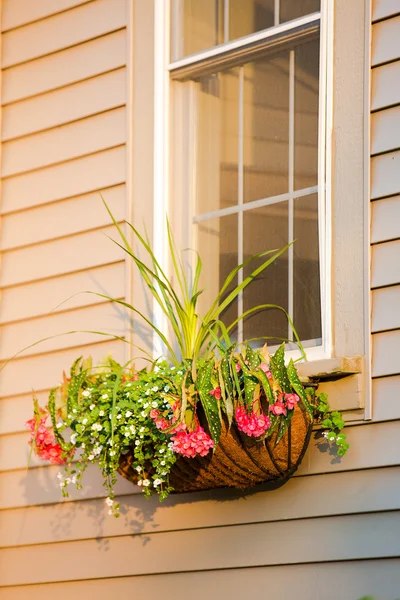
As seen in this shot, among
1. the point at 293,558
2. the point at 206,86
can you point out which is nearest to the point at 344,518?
the point at 293,558

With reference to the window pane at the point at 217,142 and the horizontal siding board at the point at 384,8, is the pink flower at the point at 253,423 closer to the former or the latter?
the window pane at the point at 217,142

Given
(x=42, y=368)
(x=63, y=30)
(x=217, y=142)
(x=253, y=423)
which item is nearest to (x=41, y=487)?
(x=42, y=368)

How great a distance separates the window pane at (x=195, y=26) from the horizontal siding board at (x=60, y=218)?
565 millimetres

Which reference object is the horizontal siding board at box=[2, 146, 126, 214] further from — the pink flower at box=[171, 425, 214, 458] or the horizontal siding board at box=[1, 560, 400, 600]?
the horizontal siding board at box=[1, 560, 400, 600]

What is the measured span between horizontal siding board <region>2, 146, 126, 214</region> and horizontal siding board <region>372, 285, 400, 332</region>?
1188 mm

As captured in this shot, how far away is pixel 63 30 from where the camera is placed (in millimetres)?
4320

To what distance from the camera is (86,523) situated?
3.91 m

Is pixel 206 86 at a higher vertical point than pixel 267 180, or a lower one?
higher

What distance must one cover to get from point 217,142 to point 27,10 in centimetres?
115

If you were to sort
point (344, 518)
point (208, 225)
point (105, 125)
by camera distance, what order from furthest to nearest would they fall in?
point (105, 125)
point (208, 225)
point (344, 518)

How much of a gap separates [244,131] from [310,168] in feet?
1.08

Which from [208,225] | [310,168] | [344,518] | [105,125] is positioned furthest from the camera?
[105,125]

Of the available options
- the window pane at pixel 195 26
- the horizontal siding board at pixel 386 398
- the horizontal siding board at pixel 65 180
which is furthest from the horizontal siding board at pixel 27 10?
the horizontal siding board at pixel 386 398

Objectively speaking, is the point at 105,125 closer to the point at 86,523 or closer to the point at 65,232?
the point at 65,232
